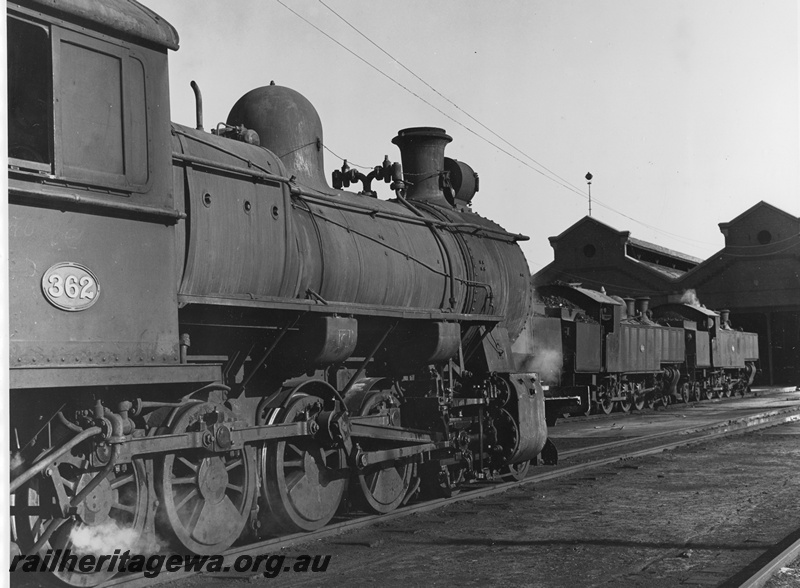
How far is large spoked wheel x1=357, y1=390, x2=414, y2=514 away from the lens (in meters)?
8.48

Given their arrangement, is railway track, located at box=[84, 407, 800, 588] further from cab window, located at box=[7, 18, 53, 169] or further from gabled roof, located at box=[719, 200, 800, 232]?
gabled roof, located at box=[719, 200, 800, 232]

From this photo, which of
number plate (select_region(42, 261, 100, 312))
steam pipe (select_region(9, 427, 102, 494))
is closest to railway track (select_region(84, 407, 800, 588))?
steam pipe (select_region(9, 427, 102, 494))

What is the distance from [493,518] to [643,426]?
12785 mm

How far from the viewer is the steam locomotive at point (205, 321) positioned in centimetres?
504

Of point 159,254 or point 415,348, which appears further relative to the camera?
point 415,348

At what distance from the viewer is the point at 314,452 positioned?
7.86 metres

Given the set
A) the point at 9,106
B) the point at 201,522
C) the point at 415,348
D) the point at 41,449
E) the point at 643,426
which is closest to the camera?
the point at 9,106

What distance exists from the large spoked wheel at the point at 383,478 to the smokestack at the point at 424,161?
3461 mm

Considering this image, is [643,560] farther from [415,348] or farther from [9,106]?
[9,106]

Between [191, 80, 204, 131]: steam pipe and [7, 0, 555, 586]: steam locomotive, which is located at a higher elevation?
[191, 80, 204, 131]: steam pipe

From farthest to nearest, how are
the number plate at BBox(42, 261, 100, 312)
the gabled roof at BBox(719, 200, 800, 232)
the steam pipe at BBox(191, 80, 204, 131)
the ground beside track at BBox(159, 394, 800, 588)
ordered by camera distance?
the gabled roof at BBox(719, 200, 800, 232), the steam pipe at BBox(191, 80, 204, 131), the ground beside track at BBox(159, 394, 800, 588), the number plate at BBox(42, 261, 100, 312)

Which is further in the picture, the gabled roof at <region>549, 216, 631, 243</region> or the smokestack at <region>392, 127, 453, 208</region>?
the gabled roof at <region>549, 216, 631, 243</region>

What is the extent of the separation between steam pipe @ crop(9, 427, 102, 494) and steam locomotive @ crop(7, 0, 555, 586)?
0.6 inches

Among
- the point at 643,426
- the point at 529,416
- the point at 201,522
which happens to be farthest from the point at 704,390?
the point at 201,522
